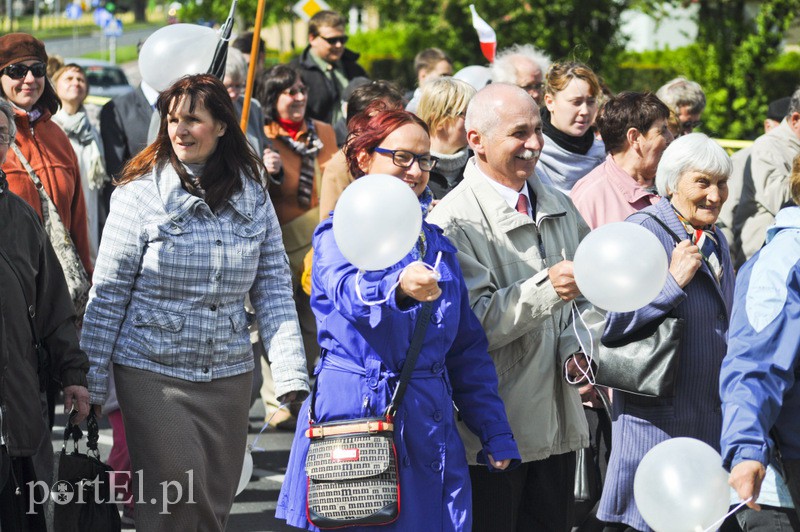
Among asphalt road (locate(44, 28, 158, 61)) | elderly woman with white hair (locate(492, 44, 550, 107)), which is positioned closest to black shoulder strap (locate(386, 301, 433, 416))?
elderly woman with white hair (locate(492, 44, 550, 107))

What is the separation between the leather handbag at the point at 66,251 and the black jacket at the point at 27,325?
3.34ft

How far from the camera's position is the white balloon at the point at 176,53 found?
5926mm

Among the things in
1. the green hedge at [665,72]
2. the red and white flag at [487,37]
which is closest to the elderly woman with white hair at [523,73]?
the red and white flag at [487,37]

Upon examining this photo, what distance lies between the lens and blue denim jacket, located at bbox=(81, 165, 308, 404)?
4.40m

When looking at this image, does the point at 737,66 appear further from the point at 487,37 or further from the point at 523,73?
the point at 523,73

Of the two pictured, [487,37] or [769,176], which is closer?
[769,176]

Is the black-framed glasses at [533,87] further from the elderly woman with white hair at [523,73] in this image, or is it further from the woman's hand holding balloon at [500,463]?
the woman's hand holding balloon at [500,463]

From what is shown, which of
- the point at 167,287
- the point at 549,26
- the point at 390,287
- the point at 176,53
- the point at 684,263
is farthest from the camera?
the point at 549,26

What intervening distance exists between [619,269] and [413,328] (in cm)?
68

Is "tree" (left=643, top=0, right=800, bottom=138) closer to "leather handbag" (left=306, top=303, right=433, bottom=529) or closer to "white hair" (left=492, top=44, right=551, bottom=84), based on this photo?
"white hair" (left=492, top=44, right=551, bottom=84)

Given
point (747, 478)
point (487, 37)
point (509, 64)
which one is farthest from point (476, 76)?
point (747, 478)

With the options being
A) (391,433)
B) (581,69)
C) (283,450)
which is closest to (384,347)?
(391,433)

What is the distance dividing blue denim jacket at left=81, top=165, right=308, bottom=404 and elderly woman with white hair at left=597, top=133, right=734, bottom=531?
1261 mm

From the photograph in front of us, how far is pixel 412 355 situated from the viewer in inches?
153
